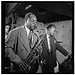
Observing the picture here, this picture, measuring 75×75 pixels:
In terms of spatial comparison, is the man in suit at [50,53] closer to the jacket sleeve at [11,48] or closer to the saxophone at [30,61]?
the saxophone at [30,61]

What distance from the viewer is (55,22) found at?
7.43 feet

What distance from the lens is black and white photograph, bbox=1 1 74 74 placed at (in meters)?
2.24

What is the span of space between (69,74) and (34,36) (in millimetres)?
704

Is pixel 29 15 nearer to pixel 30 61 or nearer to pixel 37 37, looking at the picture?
pixel 37 37

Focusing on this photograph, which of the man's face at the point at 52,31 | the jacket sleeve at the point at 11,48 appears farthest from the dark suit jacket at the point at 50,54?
the jacket sleeve at the point at 11,48

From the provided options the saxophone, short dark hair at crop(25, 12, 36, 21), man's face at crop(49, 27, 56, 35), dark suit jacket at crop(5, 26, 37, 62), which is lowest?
the saxophone

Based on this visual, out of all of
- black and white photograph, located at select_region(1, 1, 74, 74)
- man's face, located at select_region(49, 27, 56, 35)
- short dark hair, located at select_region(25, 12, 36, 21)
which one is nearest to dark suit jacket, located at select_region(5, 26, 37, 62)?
Result: black and white photograph, located at select_region(1, 1, 74, 74)

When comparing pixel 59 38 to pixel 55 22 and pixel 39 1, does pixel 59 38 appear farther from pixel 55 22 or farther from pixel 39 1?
pixel 39 1

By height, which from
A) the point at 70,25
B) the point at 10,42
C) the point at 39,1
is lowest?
the point at 10,42

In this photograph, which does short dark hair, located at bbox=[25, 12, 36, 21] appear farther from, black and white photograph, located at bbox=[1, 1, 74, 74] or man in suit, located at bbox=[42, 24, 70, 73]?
man in suit, located at bbox=[42, 24, 70, 73]

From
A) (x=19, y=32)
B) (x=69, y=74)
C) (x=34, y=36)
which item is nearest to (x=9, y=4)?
(x=19, y=32)

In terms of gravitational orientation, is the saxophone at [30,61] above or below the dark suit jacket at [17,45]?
below

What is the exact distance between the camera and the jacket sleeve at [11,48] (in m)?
2.22

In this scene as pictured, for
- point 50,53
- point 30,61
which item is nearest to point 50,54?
point 50,53
